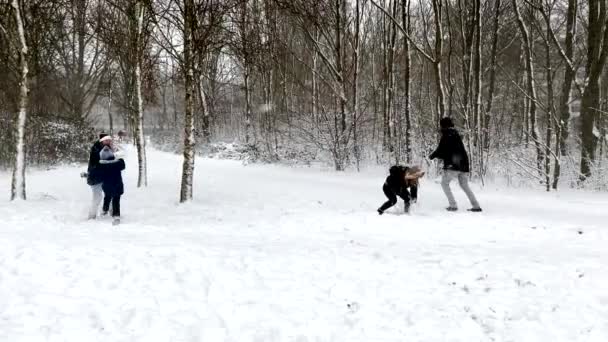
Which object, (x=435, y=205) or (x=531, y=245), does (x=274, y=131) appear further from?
(x=531, y=245)

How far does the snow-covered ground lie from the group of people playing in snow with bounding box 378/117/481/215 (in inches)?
16.0

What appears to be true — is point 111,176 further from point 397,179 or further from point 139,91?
point 139,91

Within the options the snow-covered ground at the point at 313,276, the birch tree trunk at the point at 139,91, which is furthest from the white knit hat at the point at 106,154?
the birch tree trunk at the point at 139,91

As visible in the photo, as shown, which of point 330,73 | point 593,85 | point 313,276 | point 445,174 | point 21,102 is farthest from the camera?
Result: point 330,73

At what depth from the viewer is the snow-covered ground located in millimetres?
3955

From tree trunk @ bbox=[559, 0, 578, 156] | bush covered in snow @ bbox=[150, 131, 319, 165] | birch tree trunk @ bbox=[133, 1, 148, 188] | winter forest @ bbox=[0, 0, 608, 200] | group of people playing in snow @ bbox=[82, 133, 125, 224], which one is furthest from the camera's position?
bush covered in snow @ bbox=[150, 131, 319, 165]

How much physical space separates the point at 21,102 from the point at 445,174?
1002 cm

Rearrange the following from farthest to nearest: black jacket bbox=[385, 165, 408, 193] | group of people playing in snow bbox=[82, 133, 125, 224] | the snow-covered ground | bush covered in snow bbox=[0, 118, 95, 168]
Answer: bush covered in snow bbox=[0, 118, 95, 168] → group of people playing in snow bbox=[82, 133, 125, 224] → black jacket bbox=[385, 165, 408, 193] → the snow-covered ground

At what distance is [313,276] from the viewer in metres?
5.09

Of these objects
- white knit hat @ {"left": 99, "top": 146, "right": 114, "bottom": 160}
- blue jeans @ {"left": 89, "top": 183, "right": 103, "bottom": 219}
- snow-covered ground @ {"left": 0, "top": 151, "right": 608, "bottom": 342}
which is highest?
white knit hat @ {"left": 99, "top": 146, "right": 114, "bottom": 160}

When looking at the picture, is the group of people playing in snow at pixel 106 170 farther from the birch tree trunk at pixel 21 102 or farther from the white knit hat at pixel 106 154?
the birch tree trunk at pixel 21 102

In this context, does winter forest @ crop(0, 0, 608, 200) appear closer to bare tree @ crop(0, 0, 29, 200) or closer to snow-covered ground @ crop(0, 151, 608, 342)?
bare tree @ crop(0, 0, 29, 200)

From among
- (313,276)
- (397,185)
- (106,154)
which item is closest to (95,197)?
(106,154)

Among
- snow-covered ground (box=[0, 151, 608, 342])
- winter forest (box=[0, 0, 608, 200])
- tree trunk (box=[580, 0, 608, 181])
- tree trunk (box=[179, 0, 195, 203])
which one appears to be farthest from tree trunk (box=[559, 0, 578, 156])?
tree trunk (box=[179, 0, 195, 203])
